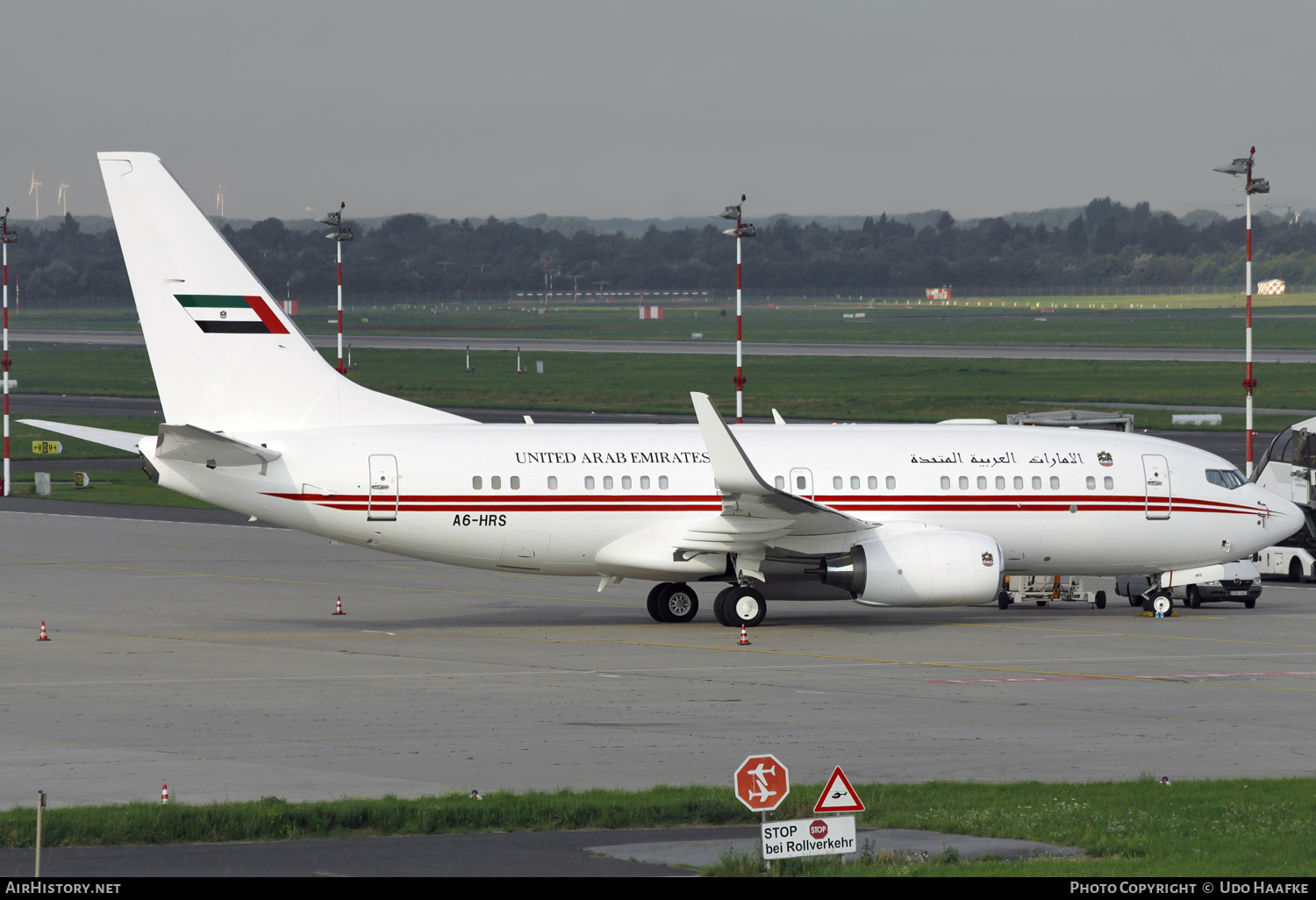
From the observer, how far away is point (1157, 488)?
34625mm

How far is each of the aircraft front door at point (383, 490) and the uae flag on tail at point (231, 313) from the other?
139 inches

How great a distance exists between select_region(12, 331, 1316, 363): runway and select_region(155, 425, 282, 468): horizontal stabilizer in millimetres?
102497

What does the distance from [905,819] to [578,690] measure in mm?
9948

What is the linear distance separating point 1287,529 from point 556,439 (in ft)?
55.1

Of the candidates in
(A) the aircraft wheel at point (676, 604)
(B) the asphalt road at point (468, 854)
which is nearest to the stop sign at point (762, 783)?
(B) the asphalt road at point (468, 854)

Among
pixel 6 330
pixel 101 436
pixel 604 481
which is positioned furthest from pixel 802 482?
pixel 6 330

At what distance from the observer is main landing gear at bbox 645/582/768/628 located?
1280 inches

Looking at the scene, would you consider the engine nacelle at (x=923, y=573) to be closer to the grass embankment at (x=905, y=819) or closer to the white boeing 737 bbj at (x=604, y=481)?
the white boeing 737 bbj at (x=604, y=481)

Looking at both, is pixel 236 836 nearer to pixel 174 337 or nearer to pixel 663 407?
pixel 174 337

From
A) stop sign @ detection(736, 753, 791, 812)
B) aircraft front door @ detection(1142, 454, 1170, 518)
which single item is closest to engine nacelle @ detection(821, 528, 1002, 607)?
aircraft front door @ detection(1142, 454, 1170, 518)

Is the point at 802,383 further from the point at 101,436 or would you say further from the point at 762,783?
the point at 762,783

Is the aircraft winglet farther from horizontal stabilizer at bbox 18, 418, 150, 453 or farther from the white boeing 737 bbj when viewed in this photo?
horizontal stabilizer at bbox 18, 418, 150, 453

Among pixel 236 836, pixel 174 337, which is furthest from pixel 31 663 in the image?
pixel 236 836

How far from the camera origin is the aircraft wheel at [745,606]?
32.5m
